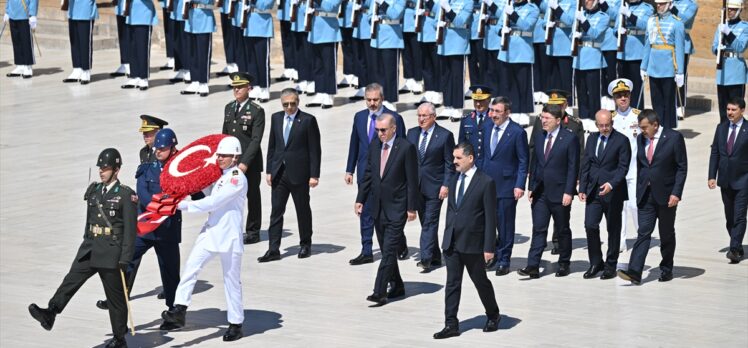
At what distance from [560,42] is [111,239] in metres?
11.0

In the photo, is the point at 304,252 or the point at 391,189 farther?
the point at 304,252

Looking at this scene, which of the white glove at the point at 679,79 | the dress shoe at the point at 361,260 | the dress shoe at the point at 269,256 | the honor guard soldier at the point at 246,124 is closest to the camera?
the dress shoe at the point at 361,260

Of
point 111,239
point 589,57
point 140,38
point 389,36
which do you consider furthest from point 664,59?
point 111,239

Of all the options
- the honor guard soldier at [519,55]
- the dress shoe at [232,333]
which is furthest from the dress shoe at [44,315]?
the honor guard soldier at [519,55]

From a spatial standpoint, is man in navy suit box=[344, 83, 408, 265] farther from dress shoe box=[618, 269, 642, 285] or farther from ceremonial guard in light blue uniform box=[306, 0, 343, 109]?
ceremonial guard in light blue uniform box=[306, 0, 343, 109]

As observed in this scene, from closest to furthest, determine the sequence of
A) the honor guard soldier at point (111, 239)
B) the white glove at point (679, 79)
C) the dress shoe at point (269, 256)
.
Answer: the honor guard soldier at point (111, 239)
the dress shoe at point (269, 256)
the white glove at point (679, 79)

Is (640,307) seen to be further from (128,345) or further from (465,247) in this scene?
(128,345)

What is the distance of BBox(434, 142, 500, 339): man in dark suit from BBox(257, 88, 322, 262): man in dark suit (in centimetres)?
298

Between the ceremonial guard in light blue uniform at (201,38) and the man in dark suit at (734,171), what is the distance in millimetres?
10829

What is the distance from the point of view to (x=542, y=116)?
49.9 ft

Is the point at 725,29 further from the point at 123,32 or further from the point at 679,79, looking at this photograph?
the point at 123,32

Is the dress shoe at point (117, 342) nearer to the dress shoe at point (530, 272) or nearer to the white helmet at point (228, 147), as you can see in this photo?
the white helmet at point (228, 147)

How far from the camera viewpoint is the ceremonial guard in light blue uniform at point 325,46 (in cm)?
2423

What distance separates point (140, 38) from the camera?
26172mm
